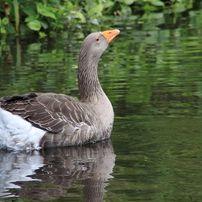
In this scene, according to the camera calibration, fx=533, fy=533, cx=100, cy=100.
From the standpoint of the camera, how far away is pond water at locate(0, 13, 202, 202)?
19.9 ft

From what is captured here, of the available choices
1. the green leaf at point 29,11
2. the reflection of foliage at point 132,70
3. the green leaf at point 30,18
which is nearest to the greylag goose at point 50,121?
the reflection of foliage at point 132,70

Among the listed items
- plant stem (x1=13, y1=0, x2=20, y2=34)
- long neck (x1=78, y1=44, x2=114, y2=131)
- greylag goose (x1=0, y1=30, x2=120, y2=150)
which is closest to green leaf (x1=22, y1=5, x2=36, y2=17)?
plant stem (x1=13, y1=0, x2=20, y2=34)

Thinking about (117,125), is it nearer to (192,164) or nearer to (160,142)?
(160,142)

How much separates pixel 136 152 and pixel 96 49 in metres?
2.20

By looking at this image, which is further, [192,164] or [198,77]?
[198,77]

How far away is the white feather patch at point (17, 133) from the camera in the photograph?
754 centimetres

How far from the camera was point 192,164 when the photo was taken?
6.76 m

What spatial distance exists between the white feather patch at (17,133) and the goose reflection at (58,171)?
14 cm

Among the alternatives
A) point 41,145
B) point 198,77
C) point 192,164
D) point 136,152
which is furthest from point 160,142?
point 198,77

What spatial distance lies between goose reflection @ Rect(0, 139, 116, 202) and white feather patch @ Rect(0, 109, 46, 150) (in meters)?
0.14

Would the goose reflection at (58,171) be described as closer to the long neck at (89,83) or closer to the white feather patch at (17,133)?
the white feather patch at (17,133)

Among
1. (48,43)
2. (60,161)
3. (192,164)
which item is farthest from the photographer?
(48,43)

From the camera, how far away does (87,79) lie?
28.9 feet

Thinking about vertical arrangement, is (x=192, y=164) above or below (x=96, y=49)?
below
